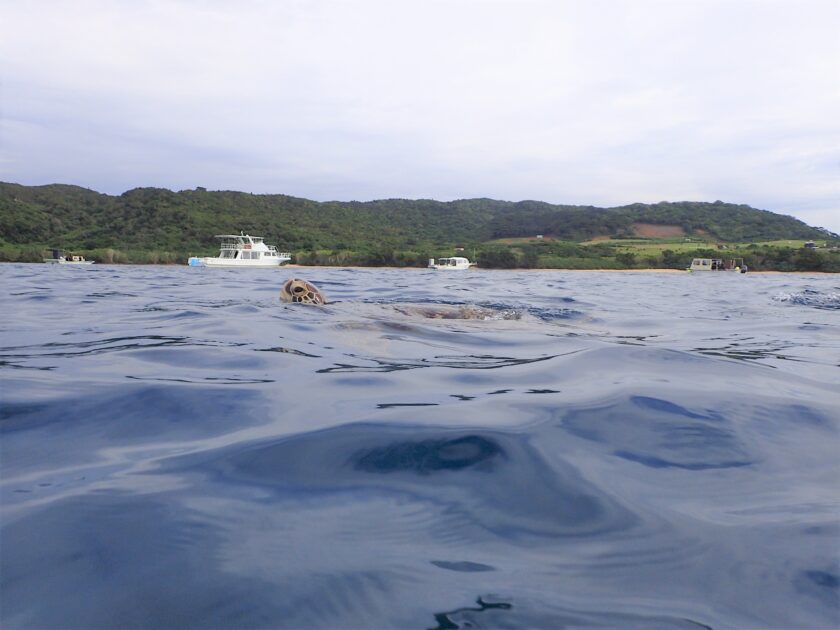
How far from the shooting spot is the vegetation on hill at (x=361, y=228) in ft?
127

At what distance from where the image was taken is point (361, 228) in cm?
6406

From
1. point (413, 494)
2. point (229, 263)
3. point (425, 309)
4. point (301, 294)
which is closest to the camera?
point (413, 494)

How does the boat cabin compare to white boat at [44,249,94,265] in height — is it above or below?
above

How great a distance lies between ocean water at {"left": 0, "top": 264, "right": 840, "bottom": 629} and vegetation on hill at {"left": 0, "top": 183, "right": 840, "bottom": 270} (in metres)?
35.1

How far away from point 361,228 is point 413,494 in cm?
6348

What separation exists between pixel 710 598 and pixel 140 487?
1535mm

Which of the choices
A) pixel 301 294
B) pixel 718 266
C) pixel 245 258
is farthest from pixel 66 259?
pixel 718 266

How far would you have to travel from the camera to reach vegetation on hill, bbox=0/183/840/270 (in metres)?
38.7

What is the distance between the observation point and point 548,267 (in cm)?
3781

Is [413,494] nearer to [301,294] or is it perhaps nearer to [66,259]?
[301,294]

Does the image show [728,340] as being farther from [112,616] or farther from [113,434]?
[112,616]

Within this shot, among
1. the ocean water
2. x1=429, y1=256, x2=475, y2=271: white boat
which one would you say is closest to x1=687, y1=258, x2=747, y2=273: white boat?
x1=429, y1=256, x2=475, y2=271: white boat

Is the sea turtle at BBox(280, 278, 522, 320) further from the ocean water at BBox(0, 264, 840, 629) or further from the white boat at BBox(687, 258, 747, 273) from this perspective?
the white boat at BBox(687, 258, 747, 273)

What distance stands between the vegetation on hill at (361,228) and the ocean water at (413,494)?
35130 mm
